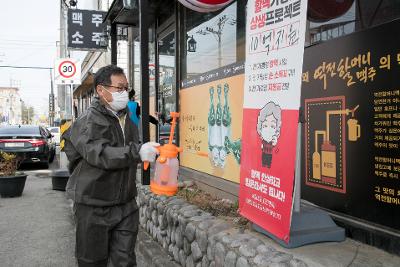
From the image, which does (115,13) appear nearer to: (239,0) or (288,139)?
(239,0)

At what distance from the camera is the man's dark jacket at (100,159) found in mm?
2869

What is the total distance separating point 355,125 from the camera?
141 inches

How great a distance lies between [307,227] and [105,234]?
62.2 inches

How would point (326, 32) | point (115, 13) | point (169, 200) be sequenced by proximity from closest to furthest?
point (326, 32) < point (169, 200) < point (115, 13)

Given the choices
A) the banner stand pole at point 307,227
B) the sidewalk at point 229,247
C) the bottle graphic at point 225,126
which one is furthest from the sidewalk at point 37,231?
the banner stand pole at point 307,227

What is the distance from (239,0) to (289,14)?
9.23 feet

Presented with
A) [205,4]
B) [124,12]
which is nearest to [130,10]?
[124,12]

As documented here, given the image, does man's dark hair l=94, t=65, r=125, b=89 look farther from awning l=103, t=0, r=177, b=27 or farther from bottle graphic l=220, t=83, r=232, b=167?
awning l=103, t=0, r=177, b=27

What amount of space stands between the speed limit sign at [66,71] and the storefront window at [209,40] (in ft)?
18.2

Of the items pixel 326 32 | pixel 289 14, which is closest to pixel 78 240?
pixel 289 14

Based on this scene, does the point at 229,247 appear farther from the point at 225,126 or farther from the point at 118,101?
the point at 225,126

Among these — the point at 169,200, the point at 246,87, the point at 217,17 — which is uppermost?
the point at 217,17

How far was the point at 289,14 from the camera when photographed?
3.16m

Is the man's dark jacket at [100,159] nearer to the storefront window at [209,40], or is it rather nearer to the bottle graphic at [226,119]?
the bottle graphic at [226,119]
